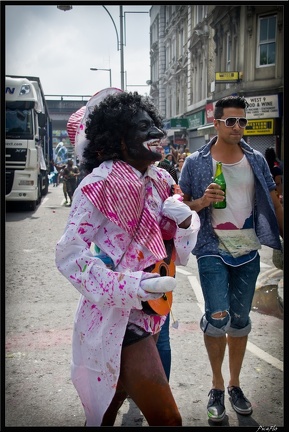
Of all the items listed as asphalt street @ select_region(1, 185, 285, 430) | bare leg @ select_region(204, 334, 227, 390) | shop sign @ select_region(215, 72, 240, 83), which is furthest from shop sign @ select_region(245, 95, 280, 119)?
bare leg @ select_region(204, 334, 227, 390)

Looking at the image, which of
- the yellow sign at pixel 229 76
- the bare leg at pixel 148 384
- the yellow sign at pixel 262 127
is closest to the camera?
the bare leg at pixel 148 384

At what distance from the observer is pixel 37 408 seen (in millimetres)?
3086

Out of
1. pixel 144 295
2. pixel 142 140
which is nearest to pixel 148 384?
pixel 144 295

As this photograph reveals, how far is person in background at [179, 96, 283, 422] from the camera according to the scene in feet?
9.86

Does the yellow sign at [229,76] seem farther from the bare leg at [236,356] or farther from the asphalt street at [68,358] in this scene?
the bare leg at [236,356]

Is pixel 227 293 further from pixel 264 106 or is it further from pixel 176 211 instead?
pixel 264 106

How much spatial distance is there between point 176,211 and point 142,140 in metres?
0.36

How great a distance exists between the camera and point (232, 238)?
3031mm

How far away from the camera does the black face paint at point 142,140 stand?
2.20m

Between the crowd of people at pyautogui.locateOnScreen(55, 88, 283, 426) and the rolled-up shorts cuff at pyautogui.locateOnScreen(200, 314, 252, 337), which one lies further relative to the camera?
the rolled-up shorts cuff at pyautogui.locateOnScreen(200, 314, 252, 337)

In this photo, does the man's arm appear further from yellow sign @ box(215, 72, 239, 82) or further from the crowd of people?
yellow sign @ box(215, 72, 239, 82)

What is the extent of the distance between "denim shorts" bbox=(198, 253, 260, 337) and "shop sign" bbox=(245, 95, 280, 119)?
11.1 m

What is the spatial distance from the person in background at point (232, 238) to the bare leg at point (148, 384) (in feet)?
3.43

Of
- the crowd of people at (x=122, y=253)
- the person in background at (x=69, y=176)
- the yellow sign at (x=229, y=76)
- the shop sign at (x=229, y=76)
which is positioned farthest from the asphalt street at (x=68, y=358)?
the person in background at (x=69, y=176)
